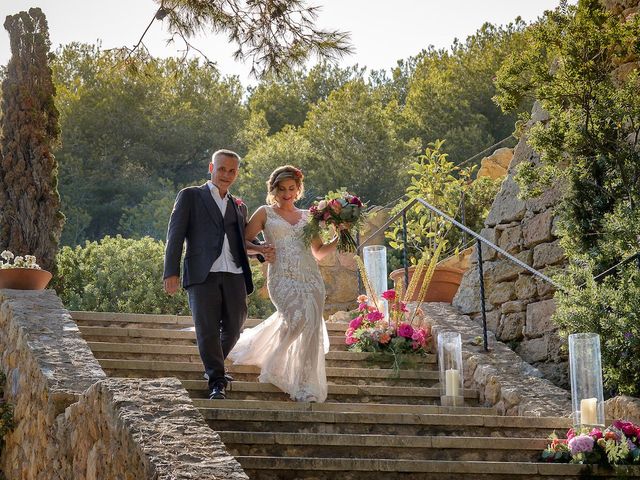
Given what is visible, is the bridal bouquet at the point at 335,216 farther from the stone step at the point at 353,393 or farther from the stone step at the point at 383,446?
the stone step at the point at 383,446

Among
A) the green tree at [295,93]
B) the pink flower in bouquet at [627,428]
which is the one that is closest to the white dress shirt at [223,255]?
the pink flower in bouquet at [627,428]

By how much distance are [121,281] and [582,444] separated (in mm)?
11864

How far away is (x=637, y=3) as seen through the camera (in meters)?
8.70

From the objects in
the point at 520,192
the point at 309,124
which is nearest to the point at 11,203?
the point at 520,192

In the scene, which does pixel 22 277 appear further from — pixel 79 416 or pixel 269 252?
pixel 79 416

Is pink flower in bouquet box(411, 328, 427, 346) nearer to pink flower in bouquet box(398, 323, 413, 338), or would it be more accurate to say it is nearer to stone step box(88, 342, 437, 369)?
pink flower in bouquet box(398, 323, 413, 338)

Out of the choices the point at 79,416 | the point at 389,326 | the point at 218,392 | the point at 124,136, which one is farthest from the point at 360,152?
the point at 79,416

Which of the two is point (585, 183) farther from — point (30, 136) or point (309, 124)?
point (309, 124)

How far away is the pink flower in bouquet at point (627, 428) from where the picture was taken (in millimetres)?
6258

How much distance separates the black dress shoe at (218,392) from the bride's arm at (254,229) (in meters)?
0.94

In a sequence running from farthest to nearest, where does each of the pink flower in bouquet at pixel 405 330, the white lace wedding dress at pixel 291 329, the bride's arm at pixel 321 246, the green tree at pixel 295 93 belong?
the green tree at pixel 295 93 < the pink flower in bouquet at pixel 405 330 < the bride's arm at pixel 321 246 < the white lace wedding dress at pixel 291 329

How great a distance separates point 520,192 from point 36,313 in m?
3.72

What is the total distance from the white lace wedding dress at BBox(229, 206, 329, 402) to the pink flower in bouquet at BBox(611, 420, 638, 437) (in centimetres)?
178

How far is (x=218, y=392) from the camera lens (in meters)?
6.79
